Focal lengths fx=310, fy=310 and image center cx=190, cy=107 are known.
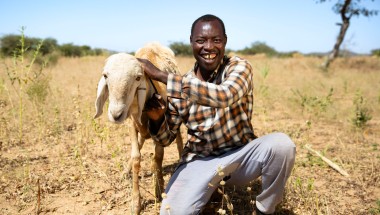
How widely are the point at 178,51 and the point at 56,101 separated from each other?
21.9m

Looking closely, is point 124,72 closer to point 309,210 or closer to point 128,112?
point 128,112

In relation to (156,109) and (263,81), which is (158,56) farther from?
(263,81)

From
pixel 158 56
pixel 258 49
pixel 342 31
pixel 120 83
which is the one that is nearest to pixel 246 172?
pixel 120 83

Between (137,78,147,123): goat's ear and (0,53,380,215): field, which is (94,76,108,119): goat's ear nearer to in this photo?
(137,78,147,123): goat's ear

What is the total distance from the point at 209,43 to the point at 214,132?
65 centimetres

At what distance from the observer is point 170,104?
2.47 metres

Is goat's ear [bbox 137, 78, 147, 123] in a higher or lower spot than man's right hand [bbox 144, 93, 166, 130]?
higher

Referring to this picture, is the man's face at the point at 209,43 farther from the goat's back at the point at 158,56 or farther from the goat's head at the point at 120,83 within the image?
the goat's back at the point at 158,56

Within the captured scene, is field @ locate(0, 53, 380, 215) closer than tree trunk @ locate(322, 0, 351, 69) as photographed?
Yes

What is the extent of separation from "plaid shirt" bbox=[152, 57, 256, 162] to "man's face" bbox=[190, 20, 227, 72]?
0.37ft

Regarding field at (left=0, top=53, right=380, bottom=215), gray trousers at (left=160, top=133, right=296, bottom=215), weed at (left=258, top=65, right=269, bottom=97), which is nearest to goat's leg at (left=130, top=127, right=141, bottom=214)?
field at (left=0, top=53, right=380, bottom=215)

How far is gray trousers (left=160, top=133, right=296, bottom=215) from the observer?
210 cm

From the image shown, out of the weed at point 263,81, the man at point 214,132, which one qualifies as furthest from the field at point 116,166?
the weed at point 263,81

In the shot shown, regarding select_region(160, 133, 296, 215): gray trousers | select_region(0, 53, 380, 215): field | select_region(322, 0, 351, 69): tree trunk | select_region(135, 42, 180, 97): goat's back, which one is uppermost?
select_region(322, 0, 351, 69): tree trunk
